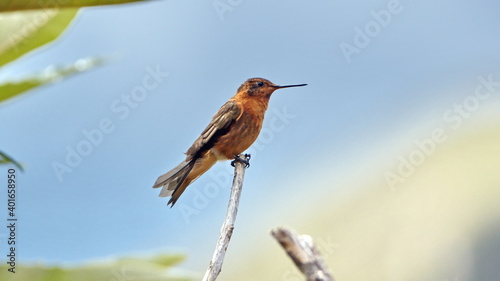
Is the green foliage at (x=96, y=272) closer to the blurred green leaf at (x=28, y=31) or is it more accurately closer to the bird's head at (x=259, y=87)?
the blurred green leaf at (x=28, y=31)

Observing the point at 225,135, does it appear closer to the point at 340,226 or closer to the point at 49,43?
the point at 49,43

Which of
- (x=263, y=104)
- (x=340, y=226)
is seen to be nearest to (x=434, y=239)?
(x=340, y=226)

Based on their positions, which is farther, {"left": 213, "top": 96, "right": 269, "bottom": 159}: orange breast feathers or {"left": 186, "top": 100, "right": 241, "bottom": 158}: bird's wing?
{"left": 213, "top": 96, "right": 269, "bottom": 159}: orange breast feathers

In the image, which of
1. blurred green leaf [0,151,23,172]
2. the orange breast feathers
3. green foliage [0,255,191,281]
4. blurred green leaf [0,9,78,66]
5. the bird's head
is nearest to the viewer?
blurred green leaf [0,151,23,172]

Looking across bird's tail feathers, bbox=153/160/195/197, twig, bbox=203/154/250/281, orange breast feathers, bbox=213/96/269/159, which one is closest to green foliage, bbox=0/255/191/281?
twig, bbox=203/154/250/281

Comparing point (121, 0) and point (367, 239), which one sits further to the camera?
point (367, 239)

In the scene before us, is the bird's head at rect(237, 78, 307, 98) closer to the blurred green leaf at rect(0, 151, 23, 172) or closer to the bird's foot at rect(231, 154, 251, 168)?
the bird's foot at rect(231, 154, 251, 168)

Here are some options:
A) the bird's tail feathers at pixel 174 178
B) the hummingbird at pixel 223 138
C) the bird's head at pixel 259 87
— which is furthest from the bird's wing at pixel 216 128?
the bird's head at pixel 259 87
